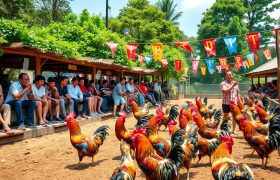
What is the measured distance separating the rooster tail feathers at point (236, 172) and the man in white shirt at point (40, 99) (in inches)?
252

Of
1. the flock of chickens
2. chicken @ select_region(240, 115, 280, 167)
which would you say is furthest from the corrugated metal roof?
chicken @ select_region(240, 115, 280, 167)

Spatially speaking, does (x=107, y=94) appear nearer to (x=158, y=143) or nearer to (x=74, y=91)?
(x=74, y=91)

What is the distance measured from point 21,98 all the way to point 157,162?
555cm

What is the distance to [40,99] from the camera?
878 cm

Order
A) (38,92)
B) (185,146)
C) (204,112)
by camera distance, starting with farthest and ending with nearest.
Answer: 1. (204,112)
2. (38,92)
3. (185,146)

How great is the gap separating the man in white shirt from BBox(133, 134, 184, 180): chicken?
17.2 feet

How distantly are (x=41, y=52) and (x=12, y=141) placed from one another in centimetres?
279

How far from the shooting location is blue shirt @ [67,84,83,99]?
35.5ft

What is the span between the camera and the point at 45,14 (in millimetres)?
27781

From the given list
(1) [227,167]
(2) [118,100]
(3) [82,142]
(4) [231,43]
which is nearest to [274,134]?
(1) [227,167]

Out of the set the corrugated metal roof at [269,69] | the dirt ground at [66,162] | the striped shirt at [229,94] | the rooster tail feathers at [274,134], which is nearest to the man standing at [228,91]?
the striped shirt at [229,94]

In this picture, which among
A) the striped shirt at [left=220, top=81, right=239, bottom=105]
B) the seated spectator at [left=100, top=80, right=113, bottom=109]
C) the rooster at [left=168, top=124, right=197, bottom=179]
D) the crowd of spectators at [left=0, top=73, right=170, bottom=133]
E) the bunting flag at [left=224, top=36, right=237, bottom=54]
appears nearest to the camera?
the rooster at [left=168, top=124, right=197, bottom=179]

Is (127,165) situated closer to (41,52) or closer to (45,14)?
(41,52)

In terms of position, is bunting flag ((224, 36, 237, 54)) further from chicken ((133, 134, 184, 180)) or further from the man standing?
chicken ((133, 134, 184, 180))
